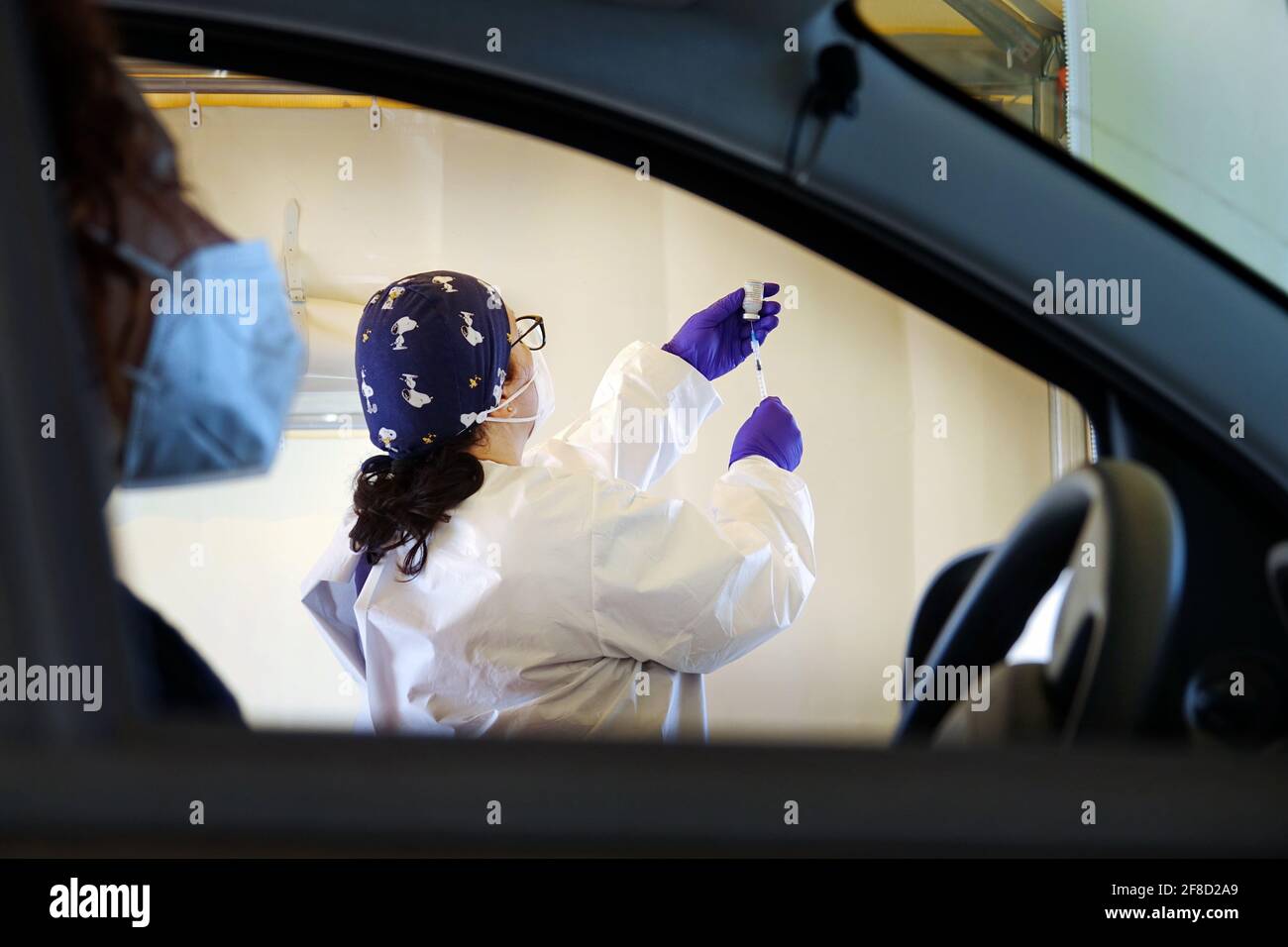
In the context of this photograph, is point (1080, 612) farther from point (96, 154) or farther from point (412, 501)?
point (412, 501)

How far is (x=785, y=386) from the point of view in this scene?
7.86 feet

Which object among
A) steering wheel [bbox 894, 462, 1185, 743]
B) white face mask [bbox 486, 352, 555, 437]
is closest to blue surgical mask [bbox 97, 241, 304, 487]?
steering wheel [bbox 894, 462, 1185, 743]

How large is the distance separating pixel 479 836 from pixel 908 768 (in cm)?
19

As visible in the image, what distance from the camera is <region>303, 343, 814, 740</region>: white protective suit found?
1366 millimetres

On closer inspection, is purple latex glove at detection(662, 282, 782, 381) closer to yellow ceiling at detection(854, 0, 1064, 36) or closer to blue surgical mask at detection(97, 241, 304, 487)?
yellow ceiling at detection(854, 0, 1064, 36)

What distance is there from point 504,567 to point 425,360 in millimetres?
350

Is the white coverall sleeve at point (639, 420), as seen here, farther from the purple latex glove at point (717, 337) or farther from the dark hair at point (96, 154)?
the dark hair at point (96, 154)

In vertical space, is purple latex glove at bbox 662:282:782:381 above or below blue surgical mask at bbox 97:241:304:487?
above

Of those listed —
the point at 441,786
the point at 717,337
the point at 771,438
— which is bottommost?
the point at 441,786

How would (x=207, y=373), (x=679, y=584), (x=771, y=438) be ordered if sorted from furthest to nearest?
1. (x=771, y=438)
2. (x=679, y=584)
3. (x=207, y=373)

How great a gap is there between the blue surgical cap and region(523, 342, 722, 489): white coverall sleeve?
1.24 ft

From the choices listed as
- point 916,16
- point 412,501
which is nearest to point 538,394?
point 412,501

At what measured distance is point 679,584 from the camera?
4.47 feet

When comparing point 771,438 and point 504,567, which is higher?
point 771,438
